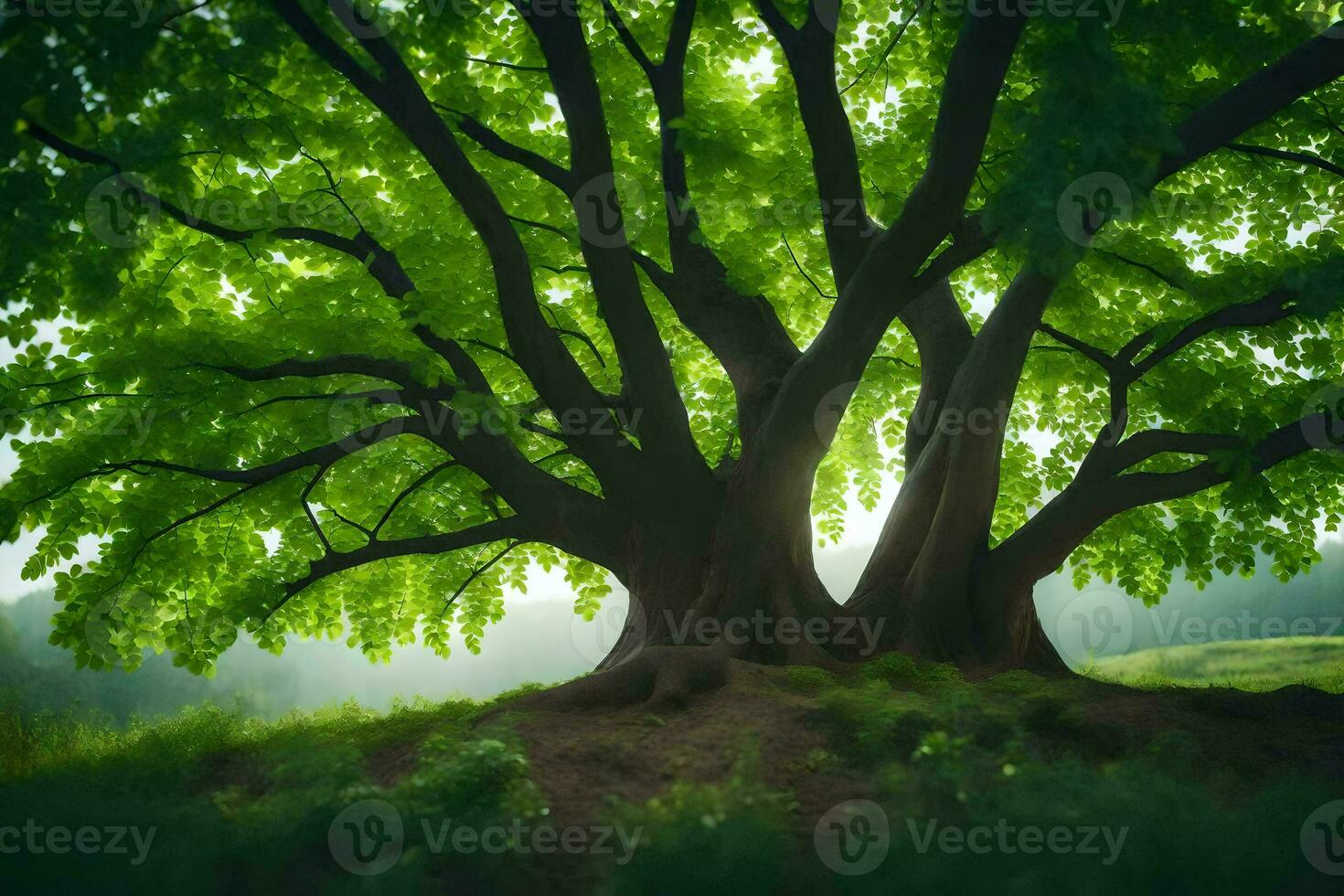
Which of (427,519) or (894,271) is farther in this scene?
(427,519)

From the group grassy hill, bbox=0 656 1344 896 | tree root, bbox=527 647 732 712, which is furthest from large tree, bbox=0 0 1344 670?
grassy hill, bbox=0 656 1344 896

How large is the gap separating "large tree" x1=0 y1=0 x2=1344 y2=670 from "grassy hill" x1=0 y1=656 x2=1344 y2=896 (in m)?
2.50

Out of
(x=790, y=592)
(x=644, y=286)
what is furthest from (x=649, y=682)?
(x=644, y=286)

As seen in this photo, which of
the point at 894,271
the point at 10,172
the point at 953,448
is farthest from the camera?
the point at 953,448

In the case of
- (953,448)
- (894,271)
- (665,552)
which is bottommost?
(665,552)

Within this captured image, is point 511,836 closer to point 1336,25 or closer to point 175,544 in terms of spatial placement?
point 175,544

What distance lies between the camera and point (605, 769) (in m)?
5.66

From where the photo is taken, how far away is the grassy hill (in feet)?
13.5

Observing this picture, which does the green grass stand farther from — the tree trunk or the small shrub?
the small shrub

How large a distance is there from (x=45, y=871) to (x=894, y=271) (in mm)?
6633

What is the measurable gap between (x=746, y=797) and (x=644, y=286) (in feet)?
25.6

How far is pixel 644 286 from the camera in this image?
11562 mm

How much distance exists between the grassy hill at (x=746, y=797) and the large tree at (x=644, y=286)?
8.20 ft

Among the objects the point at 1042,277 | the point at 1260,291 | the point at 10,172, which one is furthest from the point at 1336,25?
the point at 10,172
